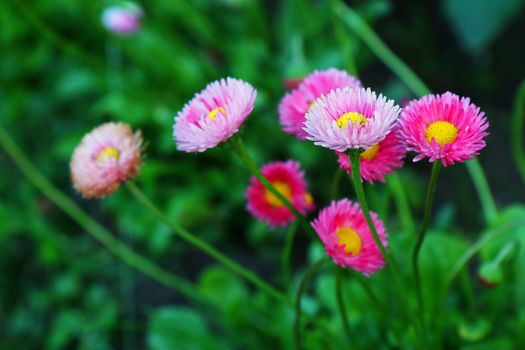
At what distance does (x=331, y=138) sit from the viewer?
395mm

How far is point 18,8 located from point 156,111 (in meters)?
0.35

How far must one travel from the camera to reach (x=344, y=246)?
48cm

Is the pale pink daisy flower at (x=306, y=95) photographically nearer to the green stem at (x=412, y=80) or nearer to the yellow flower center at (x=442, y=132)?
the yellow flower center at (x=442, y=132)

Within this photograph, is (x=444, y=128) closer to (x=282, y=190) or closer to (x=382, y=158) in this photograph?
(x=382, y=158)

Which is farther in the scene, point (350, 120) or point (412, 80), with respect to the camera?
point (412, 80)

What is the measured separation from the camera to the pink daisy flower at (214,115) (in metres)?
0.46

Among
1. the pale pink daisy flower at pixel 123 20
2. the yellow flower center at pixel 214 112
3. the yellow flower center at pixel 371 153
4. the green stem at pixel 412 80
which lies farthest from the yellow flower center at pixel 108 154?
the pale pink daisy flower at pixel 123 20

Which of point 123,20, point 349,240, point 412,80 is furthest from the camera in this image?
point 123,20

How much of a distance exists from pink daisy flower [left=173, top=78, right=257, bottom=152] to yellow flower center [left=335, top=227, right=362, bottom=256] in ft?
0.40

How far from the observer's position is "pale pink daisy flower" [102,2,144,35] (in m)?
1.33

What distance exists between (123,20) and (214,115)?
0.94 m

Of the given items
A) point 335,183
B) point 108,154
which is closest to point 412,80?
point 335,183

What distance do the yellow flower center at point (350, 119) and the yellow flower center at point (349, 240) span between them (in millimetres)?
117

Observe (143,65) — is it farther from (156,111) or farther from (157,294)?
(157,294)
